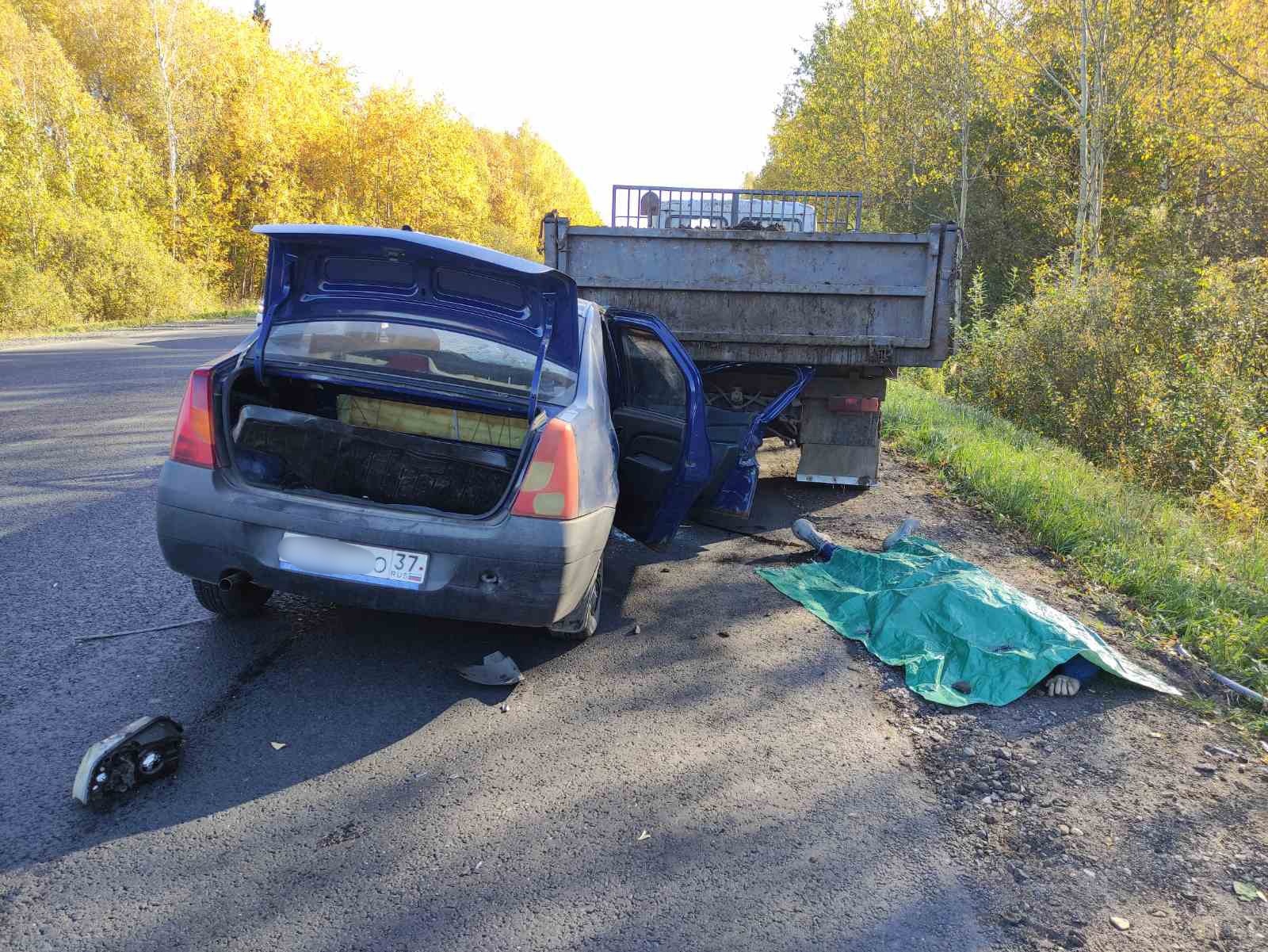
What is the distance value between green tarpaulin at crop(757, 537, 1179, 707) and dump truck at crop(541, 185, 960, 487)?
2.24 metres

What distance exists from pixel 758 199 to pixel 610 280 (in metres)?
4.10

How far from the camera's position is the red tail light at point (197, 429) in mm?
3748

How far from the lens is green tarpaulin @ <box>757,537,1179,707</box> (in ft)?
13.5

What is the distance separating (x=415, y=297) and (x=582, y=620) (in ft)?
5.35

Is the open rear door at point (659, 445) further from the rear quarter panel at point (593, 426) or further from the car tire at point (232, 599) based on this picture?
the car tire at point (232, 599)

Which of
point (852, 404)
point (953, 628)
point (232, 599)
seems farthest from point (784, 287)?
point (232, 599)

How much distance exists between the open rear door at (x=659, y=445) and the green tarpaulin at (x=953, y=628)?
900 millimetres

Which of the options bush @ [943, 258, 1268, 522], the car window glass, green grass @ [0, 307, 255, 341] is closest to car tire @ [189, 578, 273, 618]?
the car window glass

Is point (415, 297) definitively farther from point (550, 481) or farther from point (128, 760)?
point (128, 760)

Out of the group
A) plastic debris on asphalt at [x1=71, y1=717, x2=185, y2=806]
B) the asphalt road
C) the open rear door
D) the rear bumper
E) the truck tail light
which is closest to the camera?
the asphalt road

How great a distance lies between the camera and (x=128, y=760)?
Result: 2.88 metres

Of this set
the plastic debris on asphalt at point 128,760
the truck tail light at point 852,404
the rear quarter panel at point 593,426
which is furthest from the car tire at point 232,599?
the truck tail light at point 852,404

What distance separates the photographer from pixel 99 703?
134 inches

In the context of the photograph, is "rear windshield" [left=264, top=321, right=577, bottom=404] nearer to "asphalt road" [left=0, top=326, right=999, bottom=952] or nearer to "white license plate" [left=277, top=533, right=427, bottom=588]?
"white license plate" [left=277, top=533, right=427, bottom=588]
